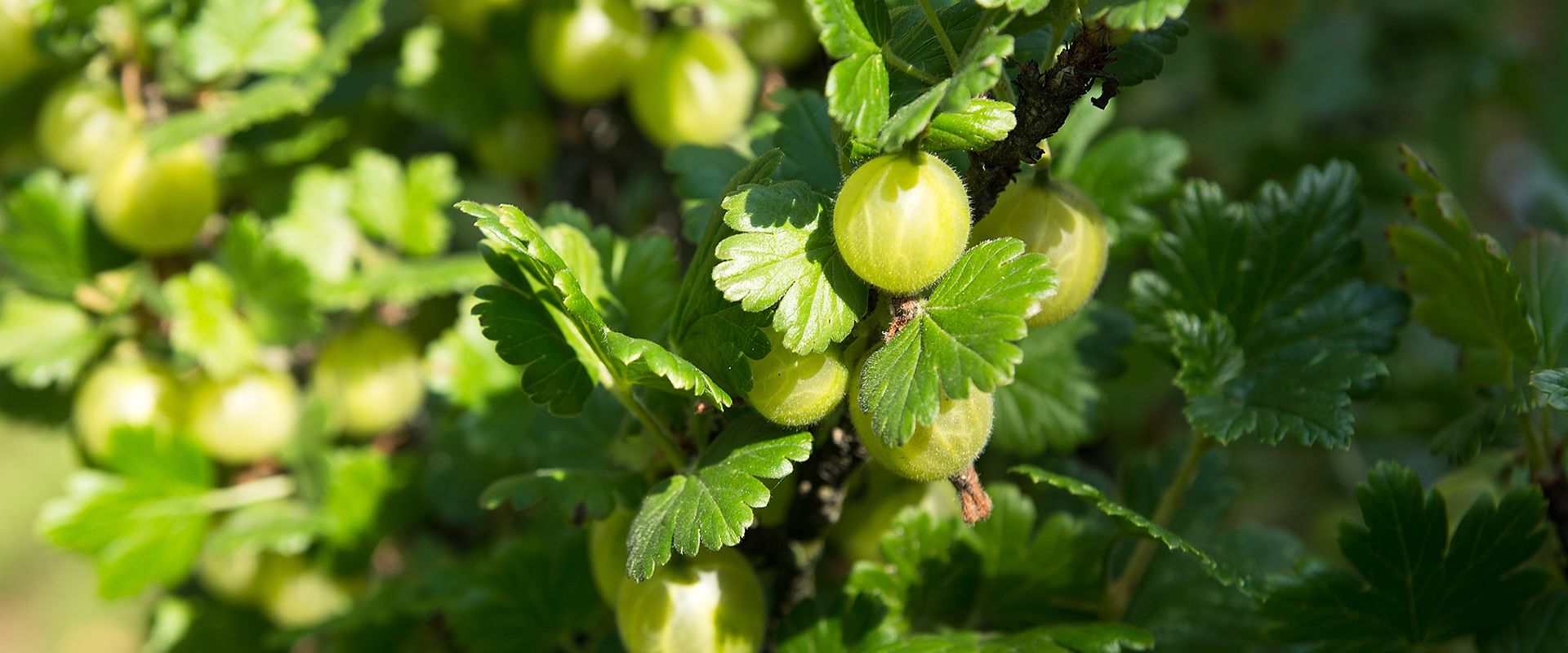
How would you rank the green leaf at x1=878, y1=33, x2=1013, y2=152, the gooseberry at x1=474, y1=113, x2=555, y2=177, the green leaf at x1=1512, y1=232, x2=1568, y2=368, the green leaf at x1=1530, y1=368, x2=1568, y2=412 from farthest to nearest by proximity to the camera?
the gooseberry at x1=474, y1=113, x2=555, y2=177 < the green leaf at x1=1512, y1=232, x2=1568, y2=368 < the green leaf at x1=1530, y1=368, x2=1568, y2=412 < the green leaf at x1=878, y1=33, x2=1013, y2=152

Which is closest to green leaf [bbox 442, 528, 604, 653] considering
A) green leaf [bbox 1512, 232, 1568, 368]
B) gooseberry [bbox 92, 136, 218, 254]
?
gooseberry [bbox 92, 136, 218, 254]

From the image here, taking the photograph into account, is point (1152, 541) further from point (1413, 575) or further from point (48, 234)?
point (48, 234)

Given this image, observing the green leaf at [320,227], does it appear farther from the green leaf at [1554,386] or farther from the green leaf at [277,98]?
the green leaf at [1554,386]

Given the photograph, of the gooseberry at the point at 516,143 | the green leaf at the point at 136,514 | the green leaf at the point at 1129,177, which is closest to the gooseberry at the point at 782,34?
the gooseberry at the point at 516,143

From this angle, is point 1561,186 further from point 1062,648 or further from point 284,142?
point 284,142

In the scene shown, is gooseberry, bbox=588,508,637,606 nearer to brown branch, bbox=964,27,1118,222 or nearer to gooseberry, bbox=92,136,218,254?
brown branch, bbox=964,27,1118,222
